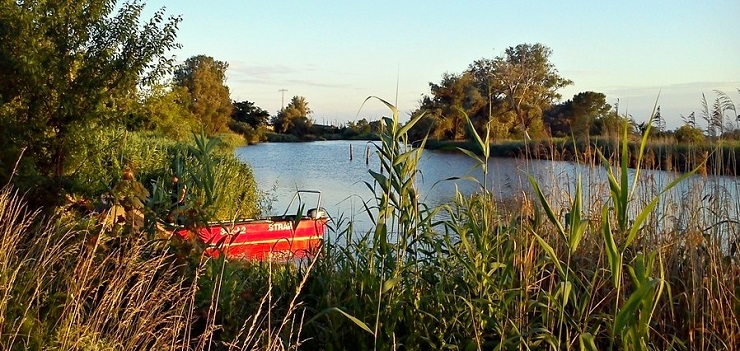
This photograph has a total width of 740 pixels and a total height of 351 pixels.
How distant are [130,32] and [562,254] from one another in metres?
6.13

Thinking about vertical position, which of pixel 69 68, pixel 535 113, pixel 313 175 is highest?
pixel 69 68

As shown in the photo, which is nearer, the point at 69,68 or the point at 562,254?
the point at 562,254

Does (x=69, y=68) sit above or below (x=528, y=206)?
above

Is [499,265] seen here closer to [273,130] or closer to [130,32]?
[130,32]

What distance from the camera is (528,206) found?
16.8ft

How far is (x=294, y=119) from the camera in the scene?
8081 centimetres

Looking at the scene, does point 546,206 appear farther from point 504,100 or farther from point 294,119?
point 294,119

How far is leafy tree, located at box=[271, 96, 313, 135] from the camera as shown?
253 feet

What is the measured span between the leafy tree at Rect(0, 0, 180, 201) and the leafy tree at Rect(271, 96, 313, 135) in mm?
64942

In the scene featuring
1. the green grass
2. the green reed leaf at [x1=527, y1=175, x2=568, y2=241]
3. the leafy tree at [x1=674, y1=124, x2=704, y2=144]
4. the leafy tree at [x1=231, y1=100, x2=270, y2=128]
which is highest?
the leafy tree at [x1=231, y1=100, x2=270, y2=128]

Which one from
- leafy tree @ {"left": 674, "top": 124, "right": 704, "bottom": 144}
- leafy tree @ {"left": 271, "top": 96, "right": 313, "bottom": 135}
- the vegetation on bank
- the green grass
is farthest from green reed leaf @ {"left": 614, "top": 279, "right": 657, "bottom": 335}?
leafy tree @ {"left": 271, "top": 96, "right": 313, "bottom": 135}

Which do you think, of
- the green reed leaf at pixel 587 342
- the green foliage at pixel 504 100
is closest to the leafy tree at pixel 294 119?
the green foliage at pixel 504 100

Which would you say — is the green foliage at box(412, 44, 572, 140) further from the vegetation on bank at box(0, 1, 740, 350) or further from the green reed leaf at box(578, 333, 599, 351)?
the green reed leaf at box(578, 333, 599, 351)

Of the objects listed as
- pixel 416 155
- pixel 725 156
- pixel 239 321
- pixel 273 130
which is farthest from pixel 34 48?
pixel 273 130
